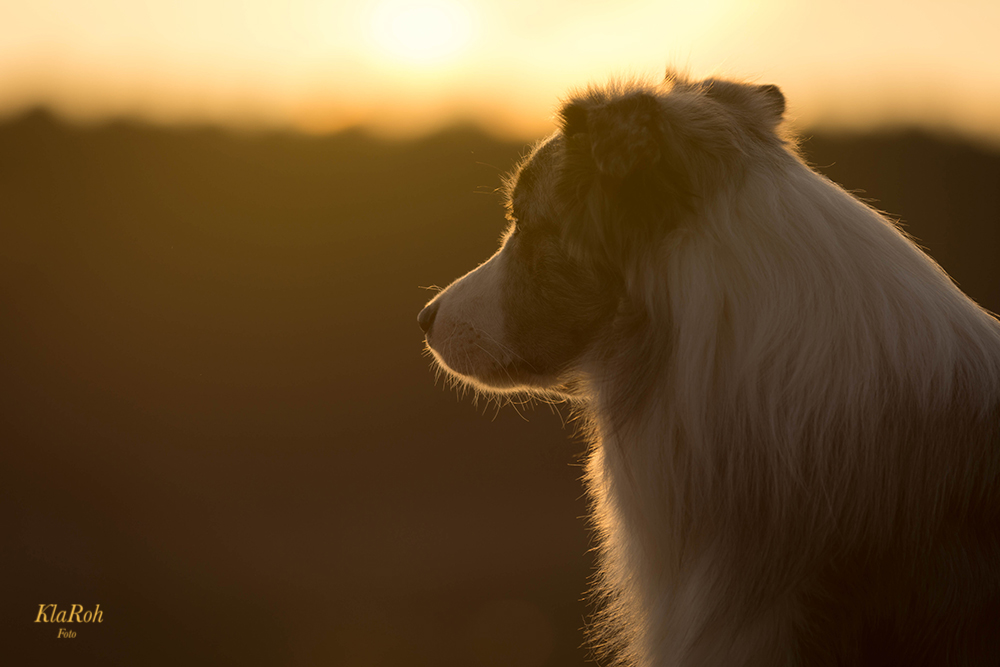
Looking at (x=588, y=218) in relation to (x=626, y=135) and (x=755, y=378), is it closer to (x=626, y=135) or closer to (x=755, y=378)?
(x=626, y=135)

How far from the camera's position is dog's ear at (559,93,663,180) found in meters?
1.76

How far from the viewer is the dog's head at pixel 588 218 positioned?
1.84m

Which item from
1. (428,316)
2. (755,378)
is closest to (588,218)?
(755,378)

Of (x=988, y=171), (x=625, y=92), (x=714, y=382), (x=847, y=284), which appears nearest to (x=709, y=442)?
(x=714, y=382)

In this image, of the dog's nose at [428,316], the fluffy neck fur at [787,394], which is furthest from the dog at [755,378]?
the dog's nose at [428,316]

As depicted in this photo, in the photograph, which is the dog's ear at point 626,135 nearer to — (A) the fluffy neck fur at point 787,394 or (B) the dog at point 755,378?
(B) the dog at point 755,378

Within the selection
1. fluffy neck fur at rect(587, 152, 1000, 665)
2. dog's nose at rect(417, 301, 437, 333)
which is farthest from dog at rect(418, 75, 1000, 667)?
dog's nose at rect(417, 301, 437, 333)

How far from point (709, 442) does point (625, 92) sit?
1035mm

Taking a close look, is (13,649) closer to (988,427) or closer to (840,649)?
(840,649)

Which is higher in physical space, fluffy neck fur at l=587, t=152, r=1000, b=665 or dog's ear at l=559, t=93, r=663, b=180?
dog's ear at l=559, t=93, r=663, b=180

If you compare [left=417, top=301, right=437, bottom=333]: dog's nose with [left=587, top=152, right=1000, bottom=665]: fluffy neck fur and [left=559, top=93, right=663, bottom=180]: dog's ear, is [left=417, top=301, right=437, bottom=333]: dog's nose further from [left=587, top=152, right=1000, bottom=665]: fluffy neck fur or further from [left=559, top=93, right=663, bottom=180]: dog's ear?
[left=559, top=93, right=663, bottom=180]: dog's ear

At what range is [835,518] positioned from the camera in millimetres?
1603

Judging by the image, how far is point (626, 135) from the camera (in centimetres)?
176

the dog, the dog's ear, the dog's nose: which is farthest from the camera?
the dog's nose
